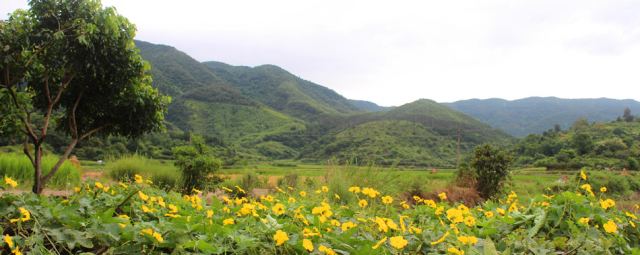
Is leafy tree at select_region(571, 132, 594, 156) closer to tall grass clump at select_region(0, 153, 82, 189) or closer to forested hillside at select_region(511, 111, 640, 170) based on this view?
forested hillside at select_region(511, 111, 640, 170)

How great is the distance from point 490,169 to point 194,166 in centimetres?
768

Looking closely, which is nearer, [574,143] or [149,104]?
[149,104]

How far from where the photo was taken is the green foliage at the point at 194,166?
7.30 m

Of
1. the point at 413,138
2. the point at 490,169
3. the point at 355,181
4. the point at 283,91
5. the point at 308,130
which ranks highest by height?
the point at 283,91

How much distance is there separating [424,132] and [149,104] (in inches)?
1894

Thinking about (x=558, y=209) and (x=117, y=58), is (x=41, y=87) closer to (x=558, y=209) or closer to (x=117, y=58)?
(x=117, y=58)

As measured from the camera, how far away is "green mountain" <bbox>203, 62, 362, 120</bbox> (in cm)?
7950

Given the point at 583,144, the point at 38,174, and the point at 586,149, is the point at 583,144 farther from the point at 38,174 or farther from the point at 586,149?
the point at 38,174

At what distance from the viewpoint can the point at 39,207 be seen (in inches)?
50.9

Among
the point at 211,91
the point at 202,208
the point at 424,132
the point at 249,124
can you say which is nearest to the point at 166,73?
the point at 211,91

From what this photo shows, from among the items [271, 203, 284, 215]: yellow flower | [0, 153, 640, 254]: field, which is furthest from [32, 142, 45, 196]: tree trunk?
[271, 203, 284, 215]: yellow flower

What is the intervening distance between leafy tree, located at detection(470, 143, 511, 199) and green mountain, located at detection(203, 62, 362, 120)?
2543 inches

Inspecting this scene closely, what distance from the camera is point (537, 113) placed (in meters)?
104

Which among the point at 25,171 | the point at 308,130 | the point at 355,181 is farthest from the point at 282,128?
the point at 355,181
